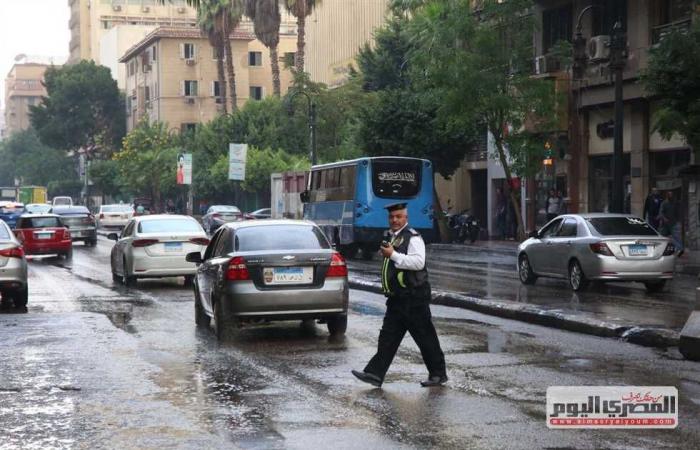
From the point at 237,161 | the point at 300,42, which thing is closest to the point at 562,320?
the point at 237,161

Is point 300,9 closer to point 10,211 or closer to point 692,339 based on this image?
point 10,211

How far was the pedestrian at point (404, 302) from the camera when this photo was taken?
10336mm

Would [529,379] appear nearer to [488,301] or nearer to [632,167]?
[488,301]

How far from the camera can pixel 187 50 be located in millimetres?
102938

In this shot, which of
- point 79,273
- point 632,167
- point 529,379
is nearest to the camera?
point 529,379

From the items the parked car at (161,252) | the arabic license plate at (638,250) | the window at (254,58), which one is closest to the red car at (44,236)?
the parked car at (161,252)

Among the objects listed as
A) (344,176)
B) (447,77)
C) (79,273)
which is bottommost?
(79,273)

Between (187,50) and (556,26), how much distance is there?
64543mm

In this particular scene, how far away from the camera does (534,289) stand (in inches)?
883

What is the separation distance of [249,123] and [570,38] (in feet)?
121

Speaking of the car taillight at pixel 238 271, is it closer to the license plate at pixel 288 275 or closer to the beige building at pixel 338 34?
the license plate at pixel 288 275

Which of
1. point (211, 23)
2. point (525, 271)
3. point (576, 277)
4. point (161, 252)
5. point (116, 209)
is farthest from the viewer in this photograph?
point (211, 23)

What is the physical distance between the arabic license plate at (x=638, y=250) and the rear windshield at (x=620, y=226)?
451mm

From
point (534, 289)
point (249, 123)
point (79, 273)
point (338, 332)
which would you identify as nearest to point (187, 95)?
point (249, 123)
